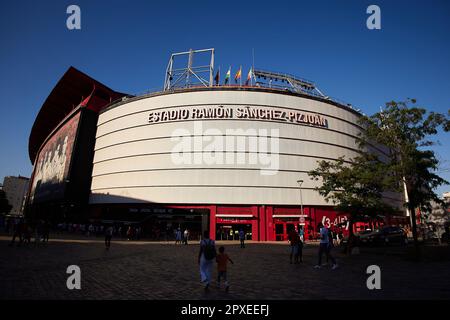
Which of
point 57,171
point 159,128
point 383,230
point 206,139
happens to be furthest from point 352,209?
point 57,171

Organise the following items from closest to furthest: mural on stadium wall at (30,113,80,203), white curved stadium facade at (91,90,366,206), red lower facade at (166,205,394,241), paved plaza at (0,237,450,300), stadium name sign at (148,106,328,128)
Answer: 1. paved plaza at (0,237,450,300)
2. red lower facade at (166,205,394,241)
3. white curved stadium facade at (91,90,366,206)
4. stadium name sign at (148,106,328,128)
5. mural on stadium wall at (30,113,80,203)

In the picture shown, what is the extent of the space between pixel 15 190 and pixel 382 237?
174633 mm

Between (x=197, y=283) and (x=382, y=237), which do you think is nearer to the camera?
(x=197, y=283)

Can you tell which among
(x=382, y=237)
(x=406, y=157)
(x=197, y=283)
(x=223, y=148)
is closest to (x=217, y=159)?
(x=223, y=148)

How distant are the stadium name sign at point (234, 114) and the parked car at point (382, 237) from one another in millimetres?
19845

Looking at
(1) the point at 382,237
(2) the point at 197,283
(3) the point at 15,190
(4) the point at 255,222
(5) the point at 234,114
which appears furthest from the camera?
(3) the point at 15,190

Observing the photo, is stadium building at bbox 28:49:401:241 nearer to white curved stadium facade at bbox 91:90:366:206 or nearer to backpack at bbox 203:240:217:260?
white curved stadium facade at bbox 91:90:366:206

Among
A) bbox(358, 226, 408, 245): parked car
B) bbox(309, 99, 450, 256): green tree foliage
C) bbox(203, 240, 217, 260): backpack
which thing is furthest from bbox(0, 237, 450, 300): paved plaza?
bbox(358, 226, 408, 245): parked car

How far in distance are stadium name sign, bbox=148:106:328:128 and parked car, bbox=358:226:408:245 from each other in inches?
781

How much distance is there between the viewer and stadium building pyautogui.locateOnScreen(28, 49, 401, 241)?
1527 inches

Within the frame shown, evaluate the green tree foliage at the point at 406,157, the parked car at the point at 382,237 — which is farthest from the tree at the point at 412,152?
the parked car at the point at 382,237

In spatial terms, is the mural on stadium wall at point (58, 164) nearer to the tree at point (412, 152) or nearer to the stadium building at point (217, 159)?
the stadium building at point (217, 159)

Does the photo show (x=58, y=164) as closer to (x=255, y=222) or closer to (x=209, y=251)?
(x=255, y=222)

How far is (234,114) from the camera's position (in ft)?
132
